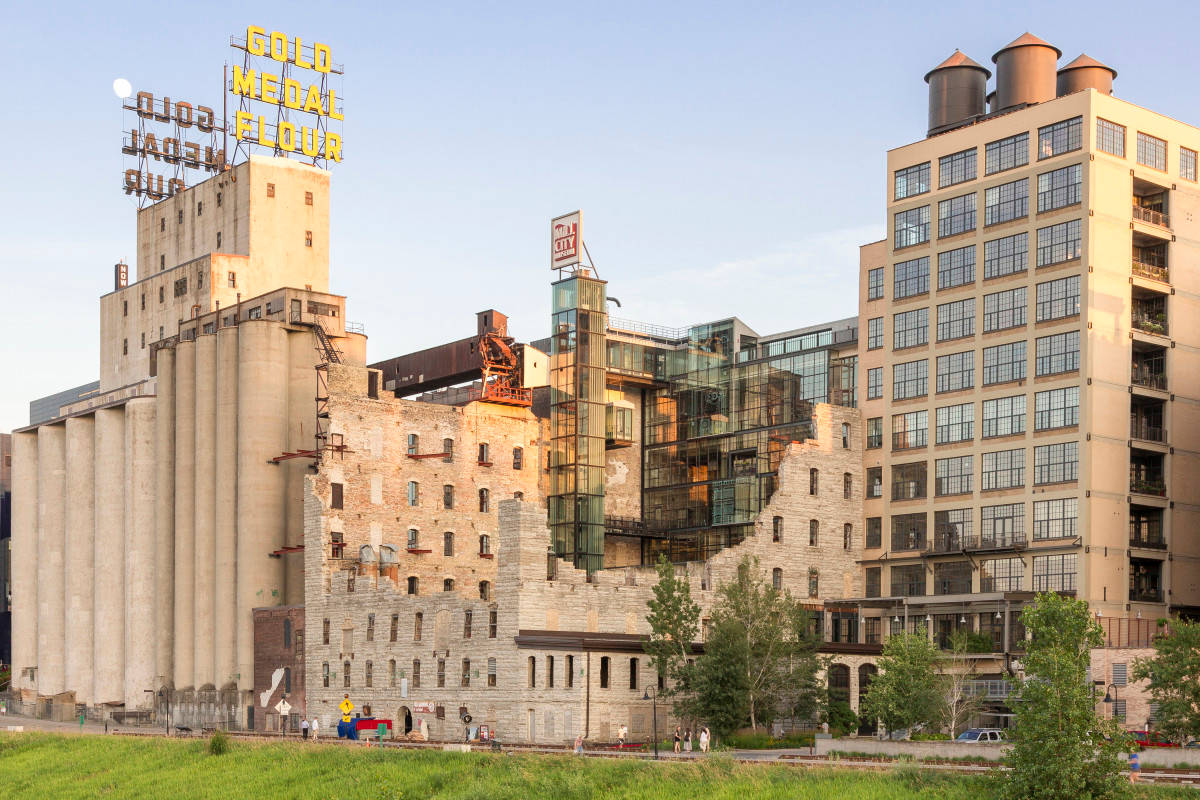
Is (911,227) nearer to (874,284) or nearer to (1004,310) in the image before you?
(874,284)

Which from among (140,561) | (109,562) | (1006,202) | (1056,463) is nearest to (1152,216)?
(1006,202)

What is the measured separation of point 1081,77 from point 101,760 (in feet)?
244

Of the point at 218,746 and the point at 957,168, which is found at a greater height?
the point at 957,168

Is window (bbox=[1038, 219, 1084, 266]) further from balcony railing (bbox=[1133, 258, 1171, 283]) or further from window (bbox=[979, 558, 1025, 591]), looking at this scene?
window (bbox=[979, 558, 1025, 591])

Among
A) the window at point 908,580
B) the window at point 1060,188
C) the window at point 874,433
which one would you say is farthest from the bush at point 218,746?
the window at point 1060,188

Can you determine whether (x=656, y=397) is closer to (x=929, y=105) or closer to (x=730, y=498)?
(x=730, y=498)

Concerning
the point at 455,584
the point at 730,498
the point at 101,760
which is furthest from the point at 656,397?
the point at 101,760

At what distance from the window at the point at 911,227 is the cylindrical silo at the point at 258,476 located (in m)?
43.6

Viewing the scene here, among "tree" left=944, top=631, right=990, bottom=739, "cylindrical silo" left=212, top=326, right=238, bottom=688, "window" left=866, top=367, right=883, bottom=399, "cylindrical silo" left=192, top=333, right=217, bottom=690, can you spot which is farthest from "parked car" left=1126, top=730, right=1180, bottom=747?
"cylindrical silo" left=192, top=333, right=217, bottom=690

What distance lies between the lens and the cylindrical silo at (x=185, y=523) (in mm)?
119188

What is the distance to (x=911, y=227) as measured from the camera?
11200cm

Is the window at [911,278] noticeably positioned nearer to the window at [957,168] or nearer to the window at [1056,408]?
the window at [957,168]

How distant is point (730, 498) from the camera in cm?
11675

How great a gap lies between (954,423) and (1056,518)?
1023 cm
